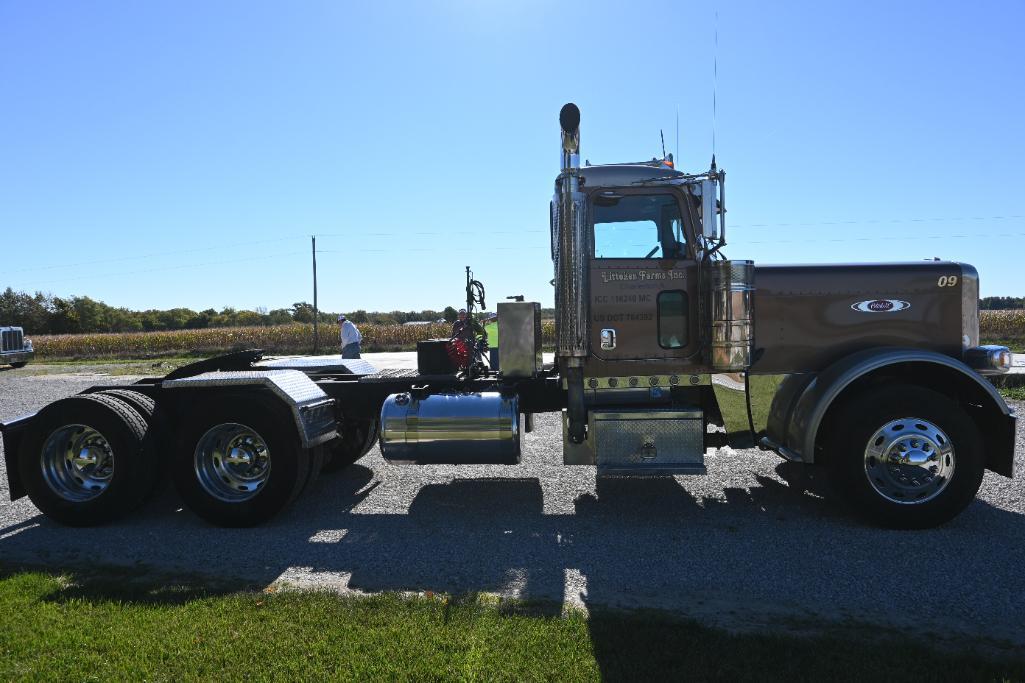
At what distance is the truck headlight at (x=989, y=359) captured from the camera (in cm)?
518

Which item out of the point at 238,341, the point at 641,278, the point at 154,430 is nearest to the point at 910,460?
the point at 641,278

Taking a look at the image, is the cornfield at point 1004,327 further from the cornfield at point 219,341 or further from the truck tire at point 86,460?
the truck tire at point 86,460

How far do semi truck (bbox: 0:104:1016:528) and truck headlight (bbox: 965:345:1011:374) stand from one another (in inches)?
0.6

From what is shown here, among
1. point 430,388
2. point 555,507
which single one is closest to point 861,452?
point 555,507

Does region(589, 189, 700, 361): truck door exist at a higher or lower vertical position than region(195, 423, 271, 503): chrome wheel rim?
higher

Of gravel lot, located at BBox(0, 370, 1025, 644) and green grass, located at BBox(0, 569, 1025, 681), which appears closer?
green grass, located at BBox(0, 569, 1025, 681)

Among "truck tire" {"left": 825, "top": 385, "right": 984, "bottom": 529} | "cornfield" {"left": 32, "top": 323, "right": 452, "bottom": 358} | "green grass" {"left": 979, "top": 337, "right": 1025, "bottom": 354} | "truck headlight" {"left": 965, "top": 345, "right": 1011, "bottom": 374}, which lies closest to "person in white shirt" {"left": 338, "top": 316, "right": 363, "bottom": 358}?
"truck tire" {"left": 825, "top": 385, "right": 984, "bottom": 529}

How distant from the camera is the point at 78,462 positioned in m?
5.64

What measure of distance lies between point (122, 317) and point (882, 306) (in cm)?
7066

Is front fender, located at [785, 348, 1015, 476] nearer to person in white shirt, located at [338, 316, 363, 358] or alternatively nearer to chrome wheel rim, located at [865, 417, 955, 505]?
chrome wheel rim, located at [865, 417, 955, 505]

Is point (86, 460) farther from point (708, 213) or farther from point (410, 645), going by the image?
point (708, 213)

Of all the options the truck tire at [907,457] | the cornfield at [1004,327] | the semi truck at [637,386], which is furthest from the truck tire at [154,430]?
the cornfield at [1004,327]

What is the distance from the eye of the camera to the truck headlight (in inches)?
204

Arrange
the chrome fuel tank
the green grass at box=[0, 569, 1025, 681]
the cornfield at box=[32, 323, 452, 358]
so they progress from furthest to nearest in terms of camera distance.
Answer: the cornfield at box=[32, 323, 452, 358] < the chrome fuel tank < the green grass at box=[0, 569, 1025, 681]
